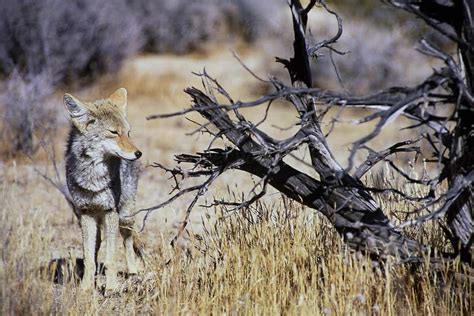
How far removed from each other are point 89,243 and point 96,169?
613mm

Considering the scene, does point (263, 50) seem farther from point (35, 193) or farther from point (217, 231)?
point (217, 231)

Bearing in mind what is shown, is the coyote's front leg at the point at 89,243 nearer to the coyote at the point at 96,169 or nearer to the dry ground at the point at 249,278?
the coyote at the point at 96,169

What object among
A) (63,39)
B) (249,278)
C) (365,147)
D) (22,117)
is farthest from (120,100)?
(63,39)

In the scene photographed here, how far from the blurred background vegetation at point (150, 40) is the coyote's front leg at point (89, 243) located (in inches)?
198

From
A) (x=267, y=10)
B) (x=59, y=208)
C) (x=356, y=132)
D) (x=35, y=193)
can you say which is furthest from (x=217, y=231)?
(x=267, y=10)

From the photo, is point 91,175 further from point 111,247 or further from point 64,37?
point 64,37

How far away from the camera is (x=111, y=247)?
6832 mm

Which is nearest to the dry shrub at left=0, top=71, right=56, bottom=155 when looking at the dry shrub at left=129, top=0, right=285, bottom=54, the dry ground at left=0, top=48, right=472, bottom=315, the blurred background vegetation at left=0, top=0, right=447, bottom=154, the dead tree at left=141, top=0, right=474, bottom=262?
the blurred background vegetation at left=0, top=0, right=447, bottom=154

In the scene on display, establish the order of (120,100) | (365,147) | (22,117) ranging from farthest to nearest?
(22,117), (120,100), (365,147)

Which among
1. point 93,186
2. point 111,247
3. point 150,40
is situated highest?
point 150,40

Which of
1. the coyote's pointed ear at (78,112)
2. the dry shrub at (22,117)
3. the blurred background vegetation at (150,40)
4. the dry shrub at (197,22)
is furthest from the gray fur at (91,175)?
the dry shrub at (197,22)

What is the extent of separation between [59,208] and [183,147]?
4.02 metres

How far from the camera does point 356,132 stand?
15.3 meters

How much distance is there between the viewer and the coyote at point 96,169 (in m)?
6.75
